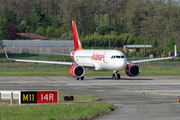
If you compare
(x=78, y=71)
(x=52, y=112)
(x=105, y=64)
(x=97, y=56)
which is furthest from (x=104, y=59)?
(x=52, y=112)

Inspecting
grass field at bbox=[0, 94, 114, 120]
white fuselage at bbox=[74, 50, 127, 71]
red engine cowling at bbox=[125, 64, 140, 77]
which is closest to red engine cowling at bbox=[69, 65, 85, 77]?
white fuselage at bbox=[74, 50, 127, 71]

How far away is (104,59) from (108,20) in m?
126

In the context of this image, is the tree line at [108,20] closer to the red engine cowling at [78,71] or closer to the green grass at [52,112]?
the red engine cowling at [78,71]

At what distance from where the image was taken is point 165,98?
87.1 feet

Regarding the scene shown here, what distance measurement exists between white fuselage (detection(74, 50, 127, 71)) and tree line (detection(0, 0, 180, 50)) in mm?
74791

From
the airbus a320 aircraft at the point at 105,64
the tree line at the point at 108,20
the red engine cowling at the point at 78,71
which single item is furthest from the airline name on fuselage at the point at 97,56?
the tree line at the point at 108,20

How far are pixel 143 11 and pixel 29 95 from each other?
135m

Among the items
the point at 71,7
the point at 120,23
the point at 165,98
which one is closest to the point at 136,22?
the point at 120,23

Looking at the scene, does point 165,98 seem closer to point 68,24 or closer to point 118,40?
point 118,40

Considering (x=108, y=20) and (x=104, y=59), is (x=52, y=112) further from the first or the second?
(x=108, y=20)

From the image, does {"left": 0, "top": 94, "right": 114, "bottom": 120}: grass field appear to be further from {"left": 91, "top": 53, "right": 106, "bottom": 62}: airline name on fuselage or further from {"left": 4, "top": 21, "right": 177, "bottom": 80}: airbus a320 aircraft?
{"left": 91, "top": 53, "right": 106, "bottom": 62}: airline name on fuselage

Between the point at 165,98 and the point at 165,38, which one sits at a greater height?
the point at 165,38

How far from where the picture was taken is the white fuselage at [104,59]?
44750 mm

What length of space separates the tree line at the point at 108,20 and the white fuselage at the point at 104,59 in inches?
2945
